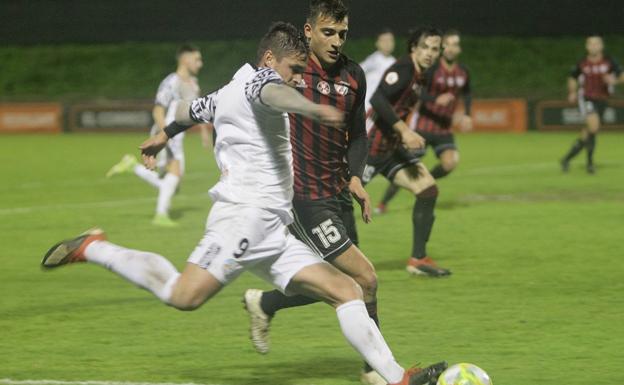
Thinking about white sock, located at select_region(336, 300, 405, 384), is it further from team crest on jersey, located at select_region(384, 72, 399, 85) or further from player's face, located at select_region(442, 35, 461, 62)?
player's face, located at select_region(442, 35, 461, 62)

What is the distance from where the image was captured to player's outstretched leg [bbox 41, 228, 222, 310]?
5.97m

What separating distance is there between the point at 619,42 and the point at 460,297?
29.6 metres

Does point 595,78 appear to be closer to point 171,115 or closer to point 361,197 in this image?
point 171,115

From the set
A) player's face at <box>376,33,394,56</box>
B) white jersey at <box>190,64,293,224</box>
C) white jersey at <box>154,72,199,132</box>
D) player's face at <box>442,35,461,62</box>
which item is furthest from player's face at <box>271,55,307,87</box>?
player's face at <box>376,33,394,56</box>

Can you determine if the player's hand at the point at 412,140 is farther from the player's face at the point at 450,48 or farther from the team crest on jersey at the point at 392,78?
the player's face at the point at 450,48

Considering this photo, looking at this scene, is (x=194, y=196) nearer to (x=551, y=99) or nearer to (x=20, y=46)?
(x=551, y=99)

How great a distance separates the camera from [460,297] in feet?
30.7

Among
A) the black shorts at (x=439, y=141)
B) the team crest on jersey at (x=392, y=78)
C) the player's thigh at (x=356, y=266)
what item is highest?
the team crest on jersey at (x=392, y=78)

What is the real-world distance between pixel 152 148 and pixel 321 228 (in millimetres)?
1064

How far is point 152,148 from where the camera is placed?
6629mm

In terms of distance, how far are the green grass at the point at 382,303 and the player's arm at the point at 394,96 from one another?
1.28m

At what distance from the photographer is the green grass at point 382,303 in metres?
7.09

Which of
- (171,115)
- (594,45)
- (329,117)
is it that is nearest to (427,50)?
(329,117)

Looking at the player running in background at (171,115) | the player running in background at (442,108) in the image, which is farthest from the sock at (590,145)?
the player running in background at (171,115)
